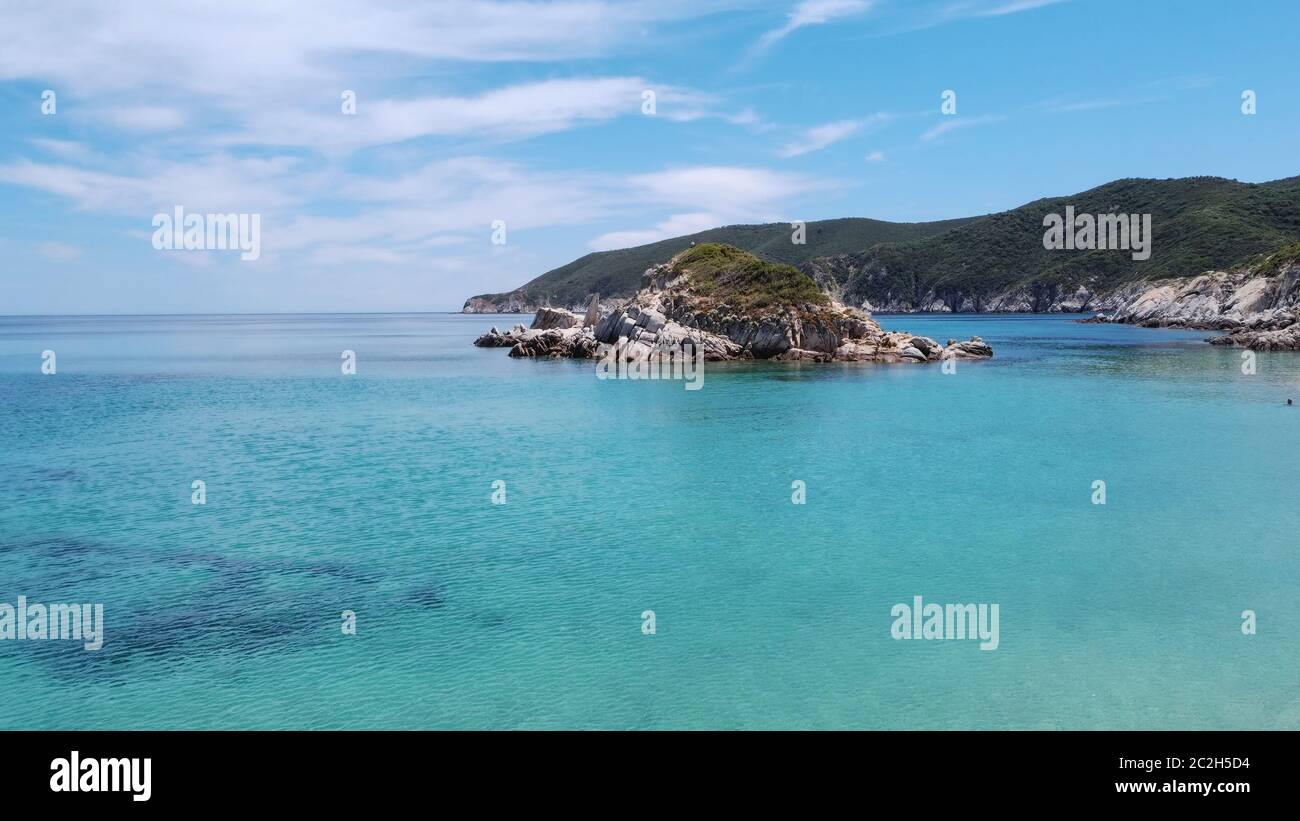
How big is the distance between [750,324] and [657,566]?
2556 inches

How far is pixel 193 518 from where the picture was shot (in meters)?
25.8

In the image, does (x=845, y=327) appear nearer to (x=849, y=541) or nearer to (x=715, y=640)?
(x=849, y=541)

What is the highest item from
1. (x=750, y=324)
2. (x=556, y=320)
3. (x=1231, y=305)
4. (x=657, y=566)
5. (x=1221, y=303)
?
(x=1221, y=303)

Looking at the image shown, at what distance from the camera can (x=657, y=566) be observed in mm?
21359

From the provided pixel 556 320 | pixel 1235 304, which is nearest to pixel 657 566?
pixel 556 320

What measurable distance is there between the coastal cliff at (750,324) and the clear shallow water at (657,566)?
34.9 metres

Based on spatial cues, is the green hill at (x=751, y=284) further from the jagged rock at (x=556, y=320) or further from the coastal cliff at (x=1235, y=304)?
the coastal cliff at (x=1235, y=304)

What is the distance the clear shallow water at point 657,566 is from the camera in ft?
46.5

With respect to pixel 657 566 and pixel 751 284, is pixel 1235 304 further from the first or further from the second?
pixel 657 566

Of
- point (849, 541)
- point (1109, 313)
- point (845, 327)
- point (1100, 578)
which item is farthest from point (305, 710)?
point (1109, 313)

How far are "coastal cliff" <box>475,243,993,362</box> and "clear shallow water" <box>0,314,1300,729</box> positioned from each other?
3487 centimetres
